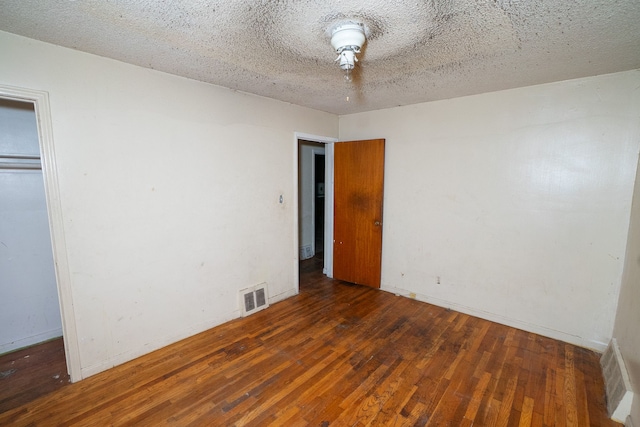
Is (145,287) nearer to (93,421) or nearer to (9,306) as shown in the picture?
(93,421)

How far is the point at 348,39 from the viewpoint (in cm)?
161

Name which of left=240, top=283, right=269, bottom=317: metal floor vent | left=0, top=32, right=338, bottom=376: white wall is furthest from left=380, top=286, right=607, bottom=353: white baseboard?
left=0, top=32, right=338, bottom=376: white wall

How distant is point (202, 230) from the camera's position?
2721 mm

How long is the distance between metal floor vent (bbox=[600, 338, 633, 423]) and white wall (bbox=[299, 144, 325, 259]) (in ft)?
13.1

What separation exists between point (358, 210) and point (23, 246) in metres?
3.42

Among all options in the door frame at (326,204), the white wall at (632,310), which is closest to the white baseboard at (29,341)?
the door frame at (326,204)

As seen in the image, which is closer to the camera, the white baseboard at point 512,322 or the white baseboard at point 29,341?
the white baseboard at point 29,341

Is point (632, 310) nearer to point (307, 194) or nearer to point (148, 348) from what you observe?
point (148, 348)

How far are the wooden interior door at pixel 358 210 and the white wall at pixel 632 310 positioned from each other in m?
2.20

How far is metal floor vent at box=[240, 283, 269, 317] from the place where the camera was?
121 inches

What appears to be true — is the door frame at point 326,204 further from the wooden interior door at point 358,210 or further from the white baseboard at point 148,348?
the white baseboard at point 148,348

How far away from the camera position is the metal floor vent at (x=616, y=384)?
Answer: 1753mm

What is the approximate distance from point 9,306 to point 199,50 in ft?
8.84

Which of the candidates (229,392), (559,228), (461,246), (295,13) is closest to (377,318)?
(461,246)
